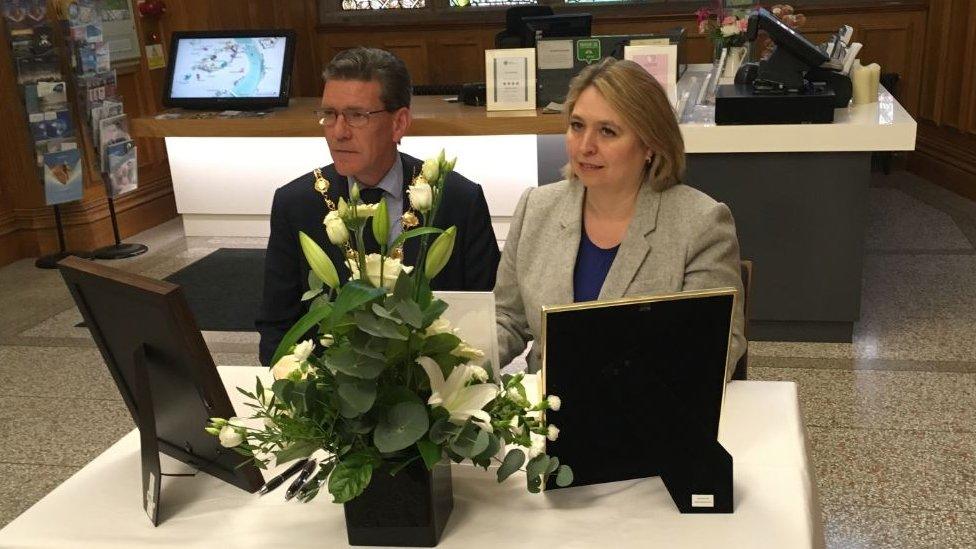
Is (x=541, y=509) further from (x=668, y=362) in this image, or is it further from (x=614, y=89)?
(x=614, y=89)

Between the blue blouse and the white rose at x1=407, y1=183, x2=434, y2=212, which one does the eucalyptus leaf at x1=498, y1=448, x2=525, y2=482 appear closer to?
the white rose at x1=407, y1=183, x2=434, y2=212

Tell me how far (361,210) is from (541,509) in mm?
599

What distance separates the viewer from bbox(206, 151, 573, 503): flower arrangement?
1.40m

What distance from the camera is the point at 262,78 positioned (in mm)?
6039

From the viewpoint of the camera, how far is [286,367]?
1.50m

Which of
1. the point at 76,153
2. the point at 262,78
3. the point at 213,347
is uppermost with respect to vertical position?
the point at 262,78

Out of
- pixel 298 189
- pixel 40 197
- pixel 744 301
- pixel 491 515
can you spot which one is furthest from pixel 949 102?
pixel 491 515

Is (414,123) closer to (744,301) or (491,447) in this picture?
(744,301)

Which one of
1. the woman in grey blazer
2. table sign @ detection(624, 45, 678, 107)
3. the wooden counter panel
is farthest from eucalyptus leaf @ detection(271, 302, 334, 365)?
table sign @ detection(624, 45, 678, 107)

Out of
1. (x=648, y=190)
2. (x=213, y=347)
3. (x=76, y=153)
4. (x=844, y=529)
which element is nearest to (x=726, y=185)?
(x=844, y=529)

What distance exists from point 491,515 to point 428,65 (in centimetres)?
794

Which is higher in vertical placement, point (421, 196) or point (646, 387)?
point (421, 196)

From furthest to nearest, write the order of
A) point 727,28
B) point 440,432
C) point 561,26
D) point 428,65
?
point 428,65
point 727,28
point 561,26
point 440,432

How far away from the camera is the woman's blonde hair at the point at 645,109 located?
2289 millimetres
